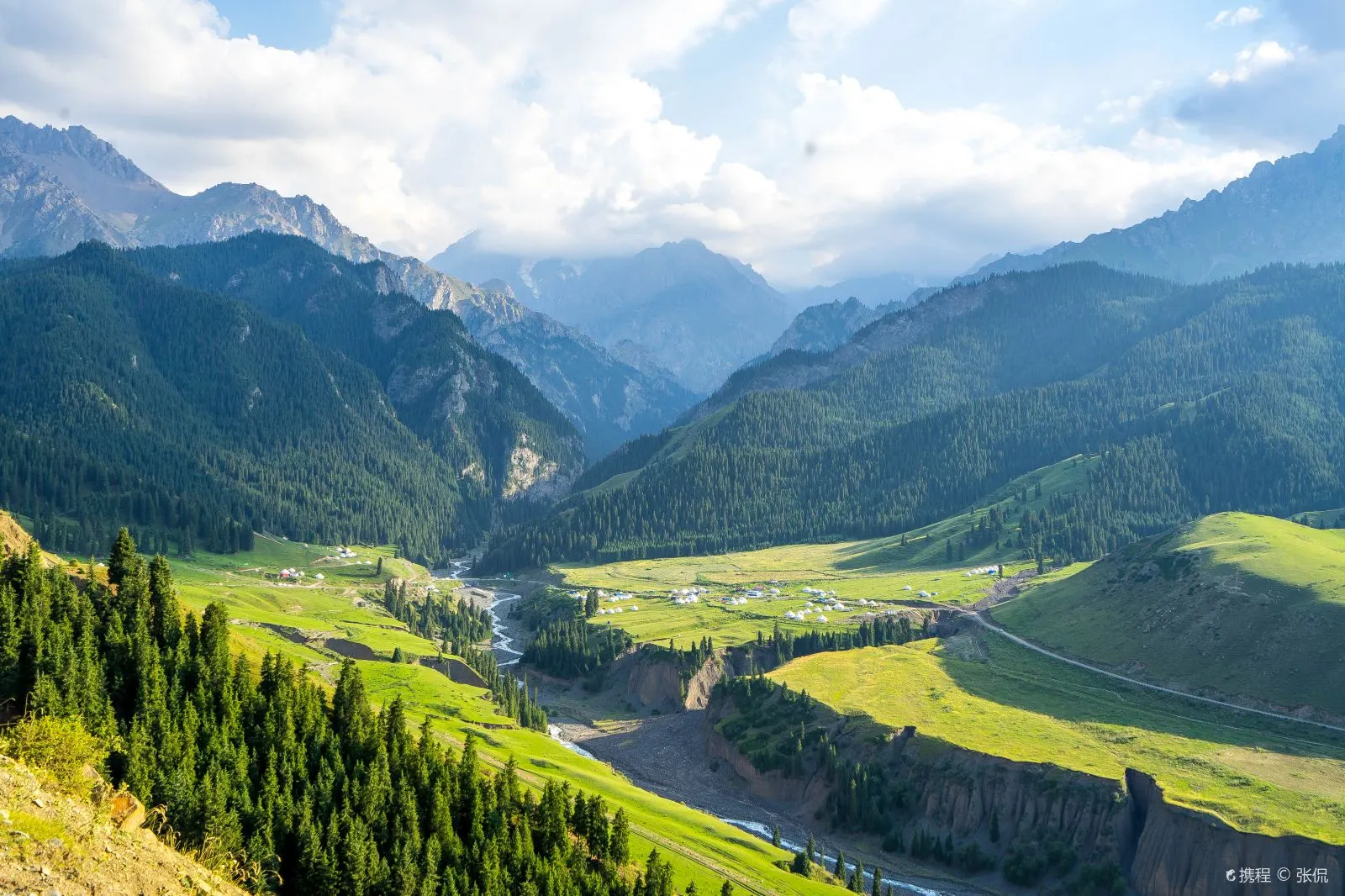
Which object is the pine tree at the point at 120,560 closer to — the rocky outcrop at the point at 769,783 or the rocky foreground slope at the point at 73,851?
the rocky foreground slope at the point at 73,851

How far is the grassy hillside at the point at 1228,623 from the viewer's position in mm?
147625

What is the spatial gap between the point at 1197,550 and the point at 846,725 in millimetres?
85615

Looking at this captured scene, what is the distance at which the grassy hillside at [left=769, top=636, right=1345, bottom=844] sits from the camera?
116 meters

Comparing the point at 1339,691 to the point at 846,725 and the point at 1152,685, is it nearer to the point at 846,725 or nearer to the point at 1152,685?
the point at 1152,685

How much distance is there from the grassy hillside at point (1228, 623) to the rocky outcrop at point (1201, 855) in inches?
1524

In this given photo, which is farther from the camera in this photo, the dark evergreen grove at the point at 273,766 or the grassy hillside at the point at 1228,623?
the grassy hillside at the point at 1228,623

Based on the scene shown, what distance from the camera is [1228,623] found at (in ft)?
538

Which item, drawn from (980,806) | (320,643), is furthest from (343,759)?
(320,643)

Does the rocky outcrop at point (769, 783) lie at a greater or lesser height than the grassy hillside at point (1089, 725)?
lesser

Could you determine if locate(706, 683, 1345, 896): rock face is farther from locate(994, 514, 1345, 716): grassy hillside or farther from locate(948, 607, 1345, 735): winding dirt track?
locate(994, 514, 1345, 716): grassy hillside

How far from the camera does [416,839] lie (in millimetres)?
74750

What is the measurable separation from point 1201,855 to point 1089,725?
35278 mm

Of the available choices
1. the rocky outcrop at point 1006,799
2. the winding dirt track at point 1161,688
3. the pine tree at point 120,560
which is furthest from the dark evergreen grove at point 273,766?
the winding dirt track at point 1161,688

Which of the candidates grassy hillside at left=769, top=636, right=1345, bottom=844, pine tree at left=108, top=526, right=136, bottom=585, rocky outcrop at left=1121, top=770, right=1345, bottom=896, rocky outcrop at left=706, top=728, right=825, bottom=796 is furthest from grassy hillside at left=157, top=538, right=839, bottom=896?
Result: grassy hillside at left=769, top=636, right=1345, bottom=844
